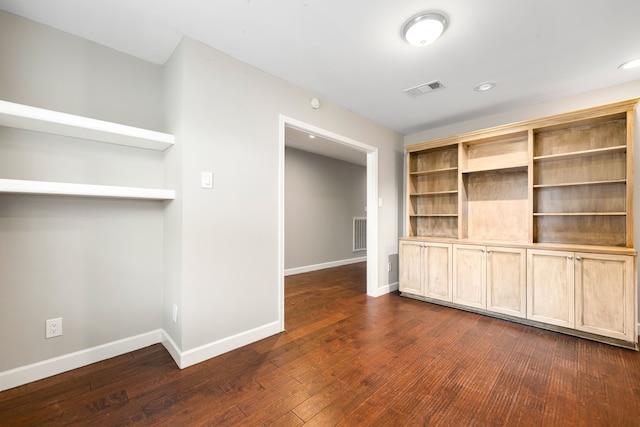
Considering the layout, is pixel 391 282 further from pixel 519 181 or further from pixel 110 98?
pixel 110 98

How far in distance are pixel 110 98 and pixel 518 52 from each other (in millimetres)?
3275

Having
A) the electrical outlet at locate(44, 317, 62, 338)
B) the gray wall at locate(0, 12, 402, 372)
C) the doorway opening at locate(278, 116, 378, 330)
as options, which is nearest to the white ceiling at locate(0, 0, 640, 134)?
the gray wall at locate(0, 12, 402, 372)

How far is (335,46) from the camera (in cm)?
210

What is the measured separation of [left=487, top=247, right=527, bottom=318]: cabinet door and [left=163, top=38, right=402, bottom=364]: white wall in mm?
2336

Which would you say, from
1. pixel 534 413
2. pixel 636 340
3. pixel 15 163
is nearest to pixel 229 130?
pixel 15 163

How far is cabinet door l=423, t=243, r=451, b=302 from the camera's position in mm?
3287

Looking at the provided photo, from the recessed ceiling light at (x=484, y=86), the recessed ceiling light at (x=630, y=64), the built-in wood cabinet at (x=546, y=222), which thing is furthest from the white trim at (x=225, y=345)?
the recessed ceiling light at (x=630, y=64)

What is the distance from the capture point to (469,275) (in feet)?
10.2

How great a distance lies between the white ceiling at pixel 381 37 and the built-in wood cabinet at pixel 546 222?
526 mm

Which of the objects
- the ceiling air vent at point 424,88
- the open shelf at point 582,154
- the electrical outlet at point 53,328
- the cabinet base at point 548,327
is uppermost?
the ceiling air vent at point 424,88

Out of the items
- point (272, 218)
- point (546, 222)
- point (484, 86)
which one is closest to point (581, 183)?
point (546, 222)

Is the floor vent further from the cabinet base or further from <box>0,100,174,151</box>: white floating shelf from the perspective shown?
<box>0,100,174,151</box>: white floating shelf

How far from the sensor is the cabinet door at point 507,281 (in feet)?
9.04

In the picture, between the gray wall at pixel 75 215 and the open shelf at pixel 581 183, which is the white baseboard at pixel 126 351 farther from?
the open shelf at pixel 581 183
